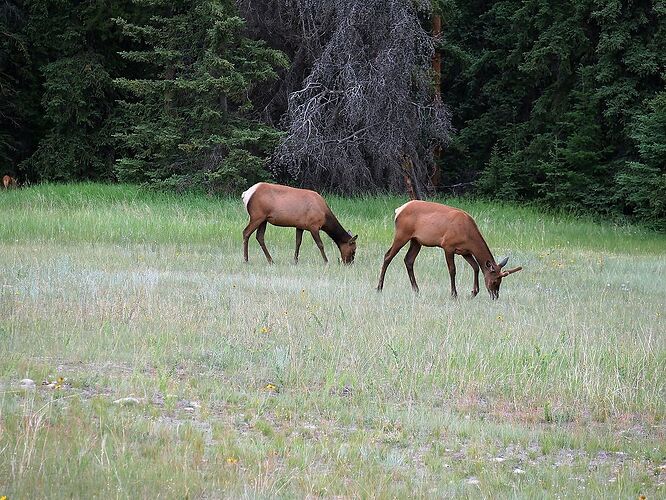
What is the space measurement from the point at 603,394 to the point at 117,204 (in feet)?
57.5

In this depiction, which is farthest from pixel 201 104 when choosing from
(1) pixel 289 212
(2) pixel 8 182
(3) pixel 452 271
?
(3) pixel 452 271

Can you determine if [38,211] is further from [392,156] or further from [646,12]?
[646,12]

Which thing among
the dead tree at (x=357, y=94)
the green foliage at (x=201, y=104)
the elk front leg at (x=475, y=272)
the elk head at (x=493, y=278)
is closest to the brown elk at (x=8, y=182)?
the green foliage at (x=201, y=104)

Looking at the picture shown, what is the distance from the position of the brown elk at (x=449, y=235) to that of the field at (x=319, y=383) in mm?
374

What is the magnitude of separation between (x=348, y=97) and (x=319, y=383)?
18.2 meters

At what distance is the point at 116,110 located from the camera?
1337 inches

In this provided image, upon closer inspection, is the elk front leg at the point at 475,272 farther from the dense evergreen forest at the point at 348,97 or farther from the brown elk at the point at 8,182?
the brown elk at the point at 8,182

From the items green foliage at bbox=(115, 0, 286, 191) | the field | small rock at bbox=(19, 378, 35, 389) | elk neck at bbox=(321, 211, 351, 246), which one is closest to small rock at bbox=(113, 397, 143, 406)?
the field

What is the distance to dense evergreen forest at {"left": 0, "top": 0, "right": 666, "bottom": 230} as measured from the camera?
2588 cm

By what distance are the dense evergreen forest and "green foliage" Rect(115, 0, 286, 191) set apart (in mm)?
62

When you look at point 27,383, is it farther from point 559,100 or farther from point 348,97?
point 559,100

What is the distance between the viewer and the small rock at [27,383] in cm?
685

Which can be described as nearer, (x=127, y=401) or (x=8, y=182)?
(x=127, y=401)

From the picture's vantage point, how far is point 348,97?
82.9 ft
